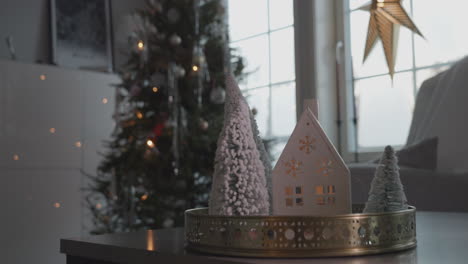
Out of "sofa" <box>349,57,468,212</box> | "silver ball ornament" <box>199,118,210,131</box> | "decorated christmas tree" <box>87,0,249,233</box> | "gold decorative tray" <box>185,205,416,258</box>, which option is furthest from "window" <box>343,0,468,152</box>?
"gold decorative tray" <box>185,205,416,258</box>

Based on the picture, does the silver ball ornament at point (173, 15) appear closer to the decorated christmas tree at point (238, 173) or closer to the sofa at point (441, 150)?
the sofa at point (441, 150)

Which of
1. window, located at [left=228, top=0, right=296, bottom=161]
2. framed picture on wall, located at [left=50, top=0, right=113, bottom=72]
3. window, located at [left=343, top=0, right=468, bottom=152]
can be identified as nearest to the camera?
window, located at [left=343, top=0, right=468, bottom=152]

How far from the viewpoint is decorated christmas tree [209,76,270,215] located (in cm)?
71

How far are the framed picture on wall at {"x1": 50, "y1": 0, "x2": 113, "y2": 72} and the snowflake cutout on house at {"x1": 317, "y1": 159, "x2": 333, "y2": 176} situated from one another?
3544 millimetres

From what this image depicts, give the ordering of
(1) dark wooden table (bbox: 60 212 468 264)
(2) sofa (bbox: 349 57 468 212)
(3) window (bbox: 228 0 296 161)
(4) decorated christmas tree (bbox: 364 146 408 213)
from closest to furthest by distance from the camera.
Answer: (1) dark wooden table (bbox: 60 212 468 264)
(4) decorated christmas tree (bbox: 364 146 408 213)
(2) sofa (bbox: 349 57 468 212)
(3) window (bbox: 228 0 296 161)

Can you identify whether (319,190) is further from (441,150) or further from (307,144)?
(441,150)

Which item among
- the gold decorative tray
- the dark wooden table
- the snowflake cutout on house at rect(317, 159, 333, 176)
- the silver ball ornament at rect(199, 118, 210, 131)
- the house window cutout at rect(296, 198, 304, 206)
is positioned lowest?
the dark wooden table

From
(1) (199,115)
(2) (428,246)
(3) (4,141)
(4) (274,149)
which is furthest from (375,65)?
(2) (428,246)

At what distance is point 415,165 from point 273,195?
1493 mm

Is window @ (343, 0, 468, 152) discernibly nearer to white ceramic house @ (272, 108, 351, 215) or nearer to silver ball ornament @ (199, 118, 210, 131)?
silver ball ornament @ (199, 118, 210, 131)

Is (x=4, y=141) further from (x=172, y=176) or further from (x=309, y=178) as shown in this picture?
(x=309, y=178)

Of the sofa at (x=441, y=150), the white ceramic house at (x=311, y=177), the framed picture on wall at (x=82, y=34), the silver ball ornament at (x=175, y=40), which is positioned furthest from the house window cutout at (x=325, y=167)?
the framed picture on wall at (x=82, y=34)

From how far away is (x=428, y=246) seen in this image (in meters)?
0.74

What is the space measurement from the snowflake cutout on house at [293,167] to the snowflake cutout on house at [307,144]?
0.02 metres
